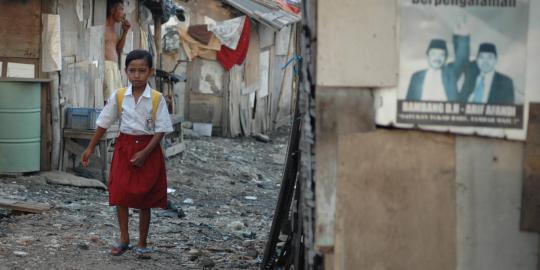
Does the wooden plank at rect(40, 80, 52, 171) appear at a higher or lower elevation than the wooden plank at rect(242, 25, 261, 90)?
lower

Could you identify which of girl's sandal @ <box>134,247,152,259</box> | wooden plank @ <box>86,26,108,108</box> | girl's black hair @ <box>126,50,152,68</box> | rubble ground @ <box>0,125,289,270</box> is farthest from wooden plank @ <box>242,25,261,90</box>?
girl's black hair @ <box>126,50,152,68</box>

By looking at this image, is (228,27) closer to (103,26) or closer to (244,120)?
(244,120)

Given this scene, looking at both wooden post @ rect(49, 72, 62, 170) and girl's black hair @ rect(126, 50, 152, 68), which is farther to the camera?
wooden post @ rect(49, 72, 62, 170)

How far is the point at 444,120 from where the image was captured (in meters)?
4.15

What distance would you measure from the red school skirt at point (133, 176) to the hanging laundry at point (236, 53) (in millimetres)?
13120

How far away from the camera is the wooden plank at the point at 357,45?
414 cm

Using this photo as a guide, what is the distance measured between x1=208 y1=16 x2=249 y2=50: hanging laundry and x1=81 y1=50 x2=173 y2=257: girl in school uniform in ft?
41.9

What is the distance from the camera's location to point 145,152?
7.02m

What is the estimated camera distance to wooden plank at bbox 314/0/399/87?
4.14m

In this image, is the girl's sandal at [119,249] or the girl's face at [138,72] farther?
the girl's sandal at [119,249]

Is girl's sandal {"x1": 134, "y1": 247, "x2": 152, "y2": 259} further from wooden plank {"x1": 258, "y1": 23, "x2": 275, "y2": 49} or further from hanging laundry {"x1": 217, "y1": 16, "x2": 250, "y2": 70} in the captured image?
wooden plank {"x1": 258, "y1": 23, "x2": 275, "y2": 49}

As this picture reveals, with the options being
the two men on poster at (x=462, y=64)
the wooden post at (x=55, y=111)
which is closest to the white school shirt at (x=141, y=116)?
the two men on poster at (x=462, y=64)

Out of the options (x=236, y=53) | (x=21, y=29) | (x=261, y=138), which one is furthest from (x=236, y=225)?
(x=261, y=138)

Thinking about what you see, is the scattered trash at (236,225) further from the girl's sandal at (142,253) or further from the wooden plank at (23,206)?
the girl's sandal at (142,253)
